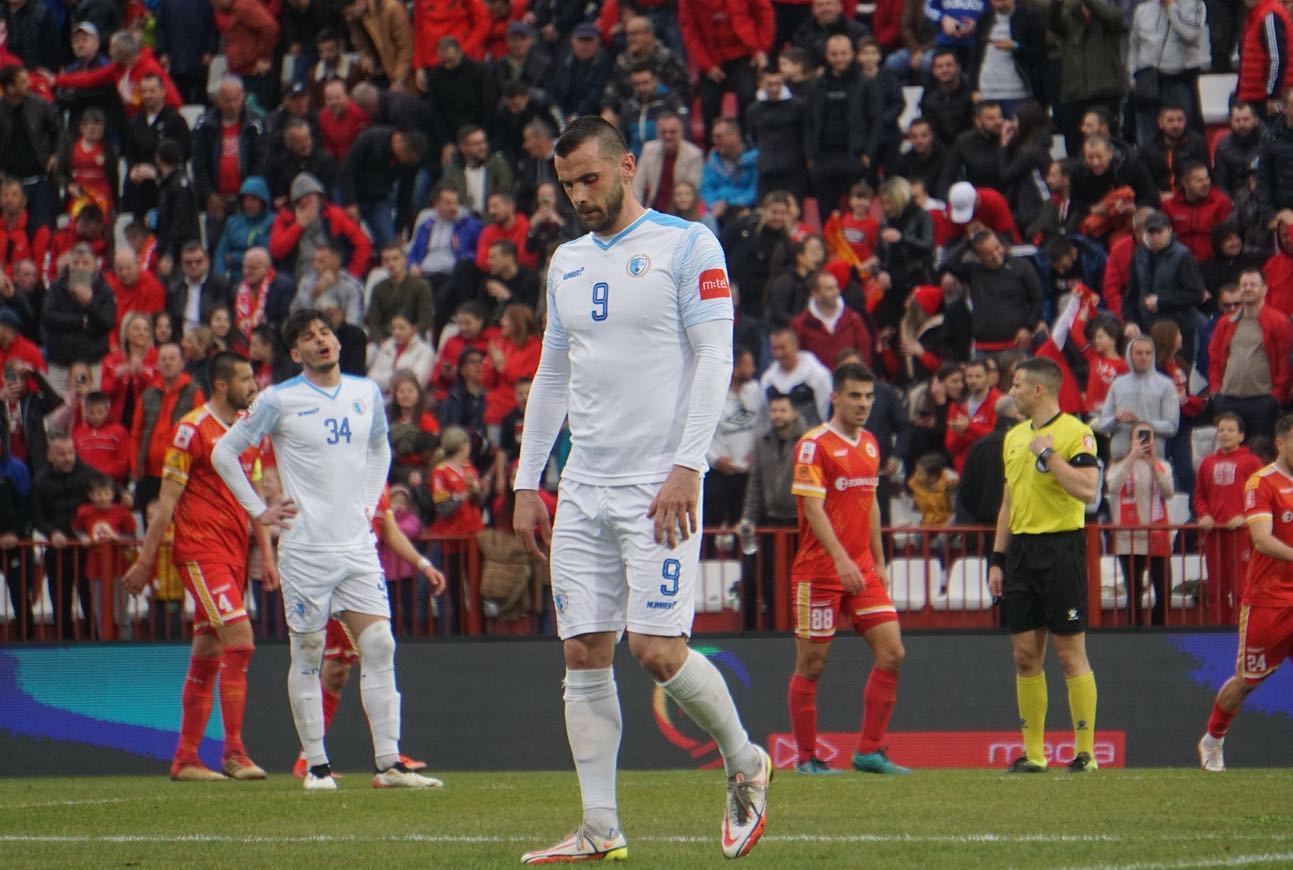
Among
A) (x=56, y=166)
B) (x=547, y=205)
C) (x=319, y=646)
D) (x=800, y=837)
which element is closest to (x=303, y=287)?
(x=547, y=205)

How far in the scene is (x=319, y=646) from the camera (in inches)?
433

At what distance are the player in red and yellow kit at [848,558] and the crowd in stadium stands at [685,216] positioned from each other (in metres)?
2.81

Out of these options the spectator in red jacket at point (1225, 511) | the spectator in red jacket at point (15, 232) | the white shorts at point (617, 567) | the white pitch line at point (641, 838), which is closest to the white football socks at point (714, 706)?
the white shorts at point (617, 567)

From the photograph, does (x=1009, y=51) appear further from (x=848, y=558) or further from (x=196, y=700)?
(x=196, y=700)

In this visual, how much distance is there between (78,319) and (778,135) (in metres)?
7.00

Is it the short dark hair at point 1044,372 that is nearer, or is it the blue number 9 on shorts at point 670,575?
the blue number 9 on shorts at point 670,575

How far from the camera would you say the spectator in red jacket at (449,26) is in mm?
21328

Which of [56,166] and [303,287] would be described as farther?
[56,166]

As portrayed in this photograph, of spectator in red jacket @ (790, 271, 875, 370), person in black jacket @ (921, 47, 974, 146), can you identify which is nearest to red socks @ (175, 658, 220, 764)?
spectator in red jacket @ (790, 271, 875, 370)

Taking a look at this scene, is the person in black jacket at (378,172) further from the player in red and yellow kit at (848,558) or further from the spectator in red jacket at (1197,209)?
the player in red and yellow kit at (848,558)

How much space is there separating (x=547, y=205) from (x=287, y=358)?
2.90 metres

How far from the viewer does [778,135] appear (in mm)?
18672

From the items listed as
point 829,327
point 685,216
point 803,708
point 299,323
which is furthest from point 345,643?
point 685,216

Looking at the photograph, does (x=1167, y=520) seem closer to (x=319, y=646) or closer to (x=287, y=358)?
(x=319, y=646)
